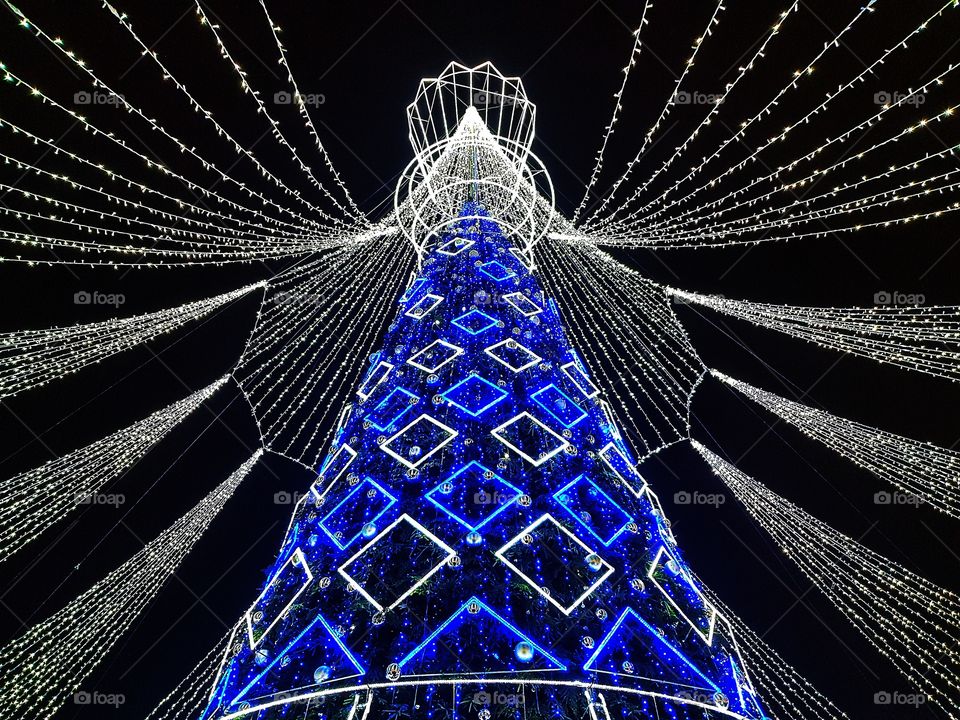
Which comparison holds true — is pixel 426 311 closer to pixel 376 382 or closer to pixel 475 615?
pixel 376 382

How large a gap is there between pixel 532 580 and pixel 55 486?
709 centimetres

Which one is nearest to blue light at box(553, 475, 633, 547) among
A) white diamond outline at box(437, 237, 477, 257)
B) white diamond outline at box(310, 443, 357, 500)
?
white diamond outline at box(310, 443, 357, 500)

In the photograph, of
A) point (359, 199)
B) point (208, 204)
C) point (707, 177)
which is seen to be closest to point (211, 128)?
point (208, 204)

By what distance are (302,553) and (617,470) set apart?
8.01 ft

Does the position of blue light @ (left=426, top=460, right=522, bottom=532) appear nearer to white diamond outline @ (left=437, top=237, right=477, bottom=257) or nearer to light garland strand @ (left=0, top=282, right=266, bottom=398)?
white diamond outline @ (left=437, top=237, right=477, bottom=257)

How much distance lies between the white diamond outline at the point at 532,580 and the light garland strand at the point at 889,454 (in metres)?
6.31

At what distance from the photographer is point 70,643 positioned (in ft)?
21.9

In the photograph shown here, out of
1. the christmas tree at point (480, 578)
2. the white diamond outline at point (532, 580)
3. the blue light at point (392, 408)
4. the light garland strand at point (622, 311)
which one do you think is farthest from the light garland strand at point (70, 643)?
the light garland strand at point (622, 311)

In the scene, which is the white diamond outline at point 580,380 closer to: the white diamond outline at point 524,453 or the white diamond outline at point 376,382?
the white diamond outline at point 524,453

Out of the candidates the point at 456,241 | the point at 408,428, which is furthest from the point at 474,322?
the point at 456,241

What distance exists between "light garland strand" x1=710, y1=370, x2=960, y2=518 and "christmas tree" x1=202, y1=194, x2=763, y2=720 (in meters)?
5.87

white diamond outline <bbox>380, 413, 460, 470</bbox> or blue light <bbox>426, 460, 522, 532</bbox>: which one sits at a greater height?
white diamond outline <bbox>380, 413, 460, 470</bbox>

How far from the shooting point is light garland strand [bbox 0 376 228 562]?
6.26 meters

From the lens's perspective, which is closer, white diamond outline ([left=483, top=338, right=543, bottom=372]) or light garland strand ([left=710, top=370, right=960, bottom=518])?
white diamond outline ([left=483, top=338, right=543, bottom=372])
